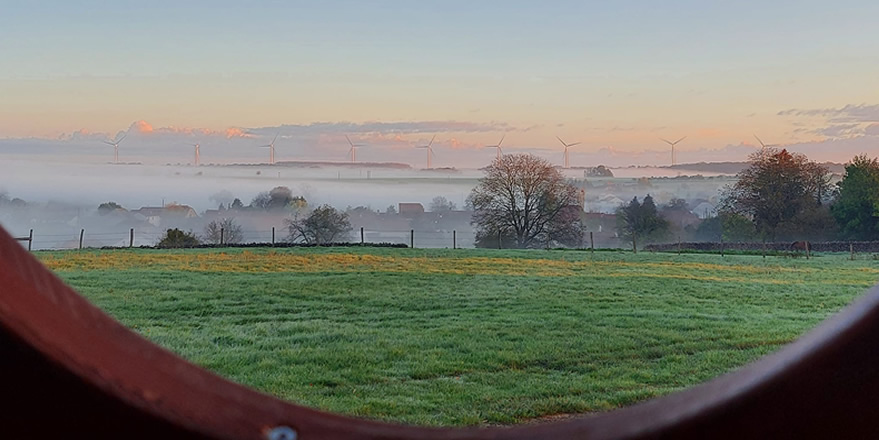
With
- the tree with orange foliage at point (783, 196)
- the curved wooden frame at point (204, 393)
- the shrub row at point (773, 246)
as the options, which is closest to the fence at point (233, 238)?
the shrub row at point (773, 246)

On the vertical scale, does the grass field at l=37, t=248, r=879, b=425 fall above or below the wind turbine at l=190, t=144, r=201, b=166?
below

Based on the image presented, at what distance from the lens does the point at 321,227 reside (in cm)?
2030

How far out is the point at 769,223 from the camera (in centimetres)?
1967

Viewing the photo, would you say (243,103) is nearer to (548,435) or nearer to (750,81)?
(750,81)

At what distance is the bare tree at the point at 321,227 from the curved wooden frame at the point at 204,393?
1940 centimetres

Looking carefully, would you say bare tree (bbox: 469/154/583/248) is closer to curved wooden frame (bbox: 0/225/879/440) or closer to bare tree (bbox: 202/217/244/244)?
bare tree (bbox: 202/217/244/244)

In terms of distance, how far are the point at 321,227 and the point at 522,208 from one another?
6544 mm

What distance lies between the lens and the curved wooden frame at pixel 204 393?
271 millimetres

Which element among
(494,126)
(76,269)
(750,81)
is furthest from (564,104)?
(76,269)

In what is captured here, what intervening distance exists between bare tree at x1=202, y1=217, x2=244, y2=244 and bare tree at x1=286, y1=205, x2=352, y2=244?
1510mm

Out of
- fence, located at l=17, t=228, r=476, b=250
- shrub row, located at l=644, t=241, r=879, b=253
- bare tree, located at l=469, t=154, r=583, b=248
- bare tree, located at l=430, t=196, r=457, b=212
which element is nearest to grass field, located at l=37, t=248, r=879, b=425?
shrub row, located at l=644, t=241, r=879, b=253

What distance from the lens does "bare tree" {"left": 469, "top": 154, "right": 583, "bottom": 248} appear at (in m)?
22.2

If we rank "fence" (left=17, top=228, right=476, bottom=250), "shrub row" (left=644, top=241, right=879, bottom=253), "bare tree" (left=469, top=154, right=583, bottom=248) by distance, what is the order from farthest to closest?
"bare tree" (left=469, top=154, right=583, bottom=248), "fence" (left=17, top=228, right=476, bottom=250), "shrub row" (left=644, top=241, right=879, bottom=253)

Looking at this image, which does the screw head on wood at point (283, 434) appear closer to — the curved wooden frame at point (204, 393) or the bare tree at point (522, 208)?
the curved wooden frame at point (204, 393)
